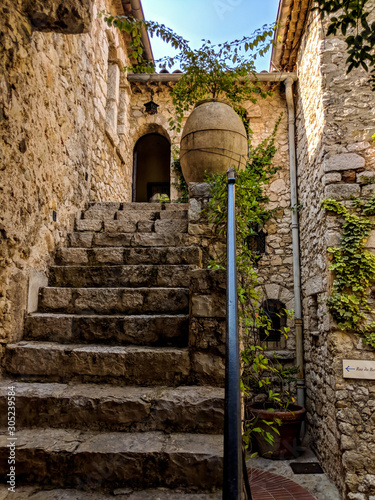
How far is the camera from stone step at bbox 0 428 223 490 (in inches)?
57.8

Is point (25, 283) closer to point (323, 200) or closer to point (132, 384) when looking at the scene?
point (132, 384)

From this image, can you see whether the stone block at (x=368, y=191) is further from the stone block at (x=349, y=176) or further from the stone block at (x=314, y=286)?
the stone block at (x=314, y=286)

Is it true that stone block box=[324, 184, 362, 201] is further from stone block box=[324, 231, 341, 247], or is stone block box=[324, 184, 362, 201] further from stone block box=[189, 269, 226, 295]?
stone block box=[189, 269, 226, 295]

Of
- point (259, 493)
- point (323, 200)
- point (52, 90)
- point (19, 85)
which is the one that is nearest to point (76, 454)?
point (259, 493)

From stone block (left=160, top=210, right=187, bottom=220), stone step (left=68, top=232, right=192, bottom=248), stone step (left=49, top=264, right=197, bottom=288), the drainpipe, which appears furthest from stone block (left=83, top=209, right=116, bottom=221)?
the drainpipe

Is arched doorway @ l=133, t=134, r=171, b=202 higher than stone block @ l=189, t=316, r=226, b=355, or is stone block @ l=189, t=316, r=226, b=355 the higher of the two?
arched doorway @ l=133, t=134, r=171, b=202

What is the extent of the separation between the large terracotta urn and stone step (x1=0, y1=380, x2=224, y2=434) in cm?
223

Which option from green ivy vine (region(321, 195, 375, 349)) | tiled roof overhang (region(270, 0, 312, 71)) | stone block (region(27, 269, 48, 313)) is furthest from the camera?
tiled roof overhang (region(270, 0, 312, 71))

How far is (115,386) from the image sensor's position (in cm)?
196

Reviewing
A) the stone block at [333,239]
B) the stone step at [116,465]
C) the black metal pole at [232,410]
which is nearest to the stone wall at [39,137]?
the stone step at [116,465]

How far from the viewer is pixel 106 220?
3504 millimetres

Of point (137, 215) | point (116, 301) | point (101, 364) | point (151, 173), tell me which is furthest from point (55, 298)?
point (151, 173)

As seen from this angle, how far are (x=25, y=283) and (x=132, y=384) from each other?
40.3 inches

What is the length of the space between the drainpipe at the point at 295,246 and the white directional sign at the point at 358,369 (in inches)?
60.1
